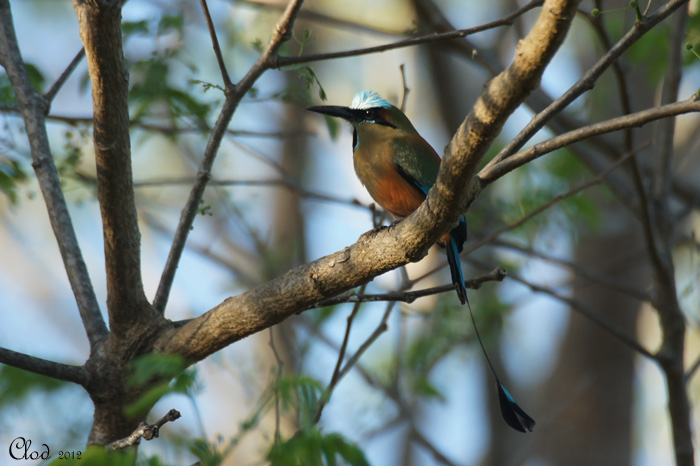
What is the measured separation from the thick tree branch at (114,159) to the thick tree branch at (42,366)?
0.24 metres

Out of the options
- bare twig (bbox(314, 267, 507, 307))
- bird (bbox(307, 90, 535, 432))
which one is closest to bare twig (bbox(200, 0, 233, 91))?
bare twig (bbox(314, 267, 507, 307))

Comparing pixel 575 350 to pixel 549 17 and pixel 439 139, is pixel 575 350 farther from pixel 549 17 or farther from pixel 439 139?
pixel 549 17

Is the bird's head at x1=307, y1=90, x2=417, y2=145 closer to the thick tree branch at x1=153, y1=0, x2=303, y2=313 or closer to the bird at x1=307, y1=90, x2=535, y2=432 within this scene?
the bird at x1=307, y1=90, x2=535, y2=432

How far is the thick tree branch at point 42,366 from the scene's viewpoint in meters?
2.78

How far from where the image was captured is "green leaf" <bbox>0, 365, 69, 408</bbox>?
392 centimetres

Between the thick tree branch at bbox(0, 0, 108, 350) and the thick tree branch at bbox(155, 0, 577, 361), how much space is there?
16.0 inches

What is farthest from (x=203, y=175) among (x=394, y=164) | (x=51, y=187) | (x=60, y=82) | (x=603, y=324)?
(x=603, y=324)

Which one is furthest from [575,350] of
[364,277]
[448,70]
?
[364,277]

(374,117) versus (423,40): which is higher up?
(374,117)

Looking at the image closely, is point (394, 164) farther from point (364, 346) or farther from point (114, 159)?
point (114, 159)

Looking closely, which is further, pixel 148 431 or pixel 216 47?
pixel 216 47

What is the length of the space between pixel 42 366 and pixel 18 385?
1.20 m

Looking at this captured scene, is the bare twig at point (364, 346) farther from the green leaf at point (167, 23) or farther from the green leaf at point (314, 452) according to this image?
the green leaf at point (167, 23)

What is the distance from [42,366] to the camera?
9.51 feet
